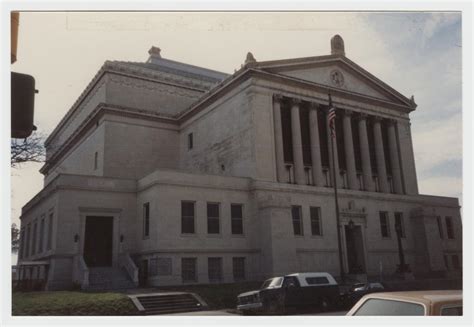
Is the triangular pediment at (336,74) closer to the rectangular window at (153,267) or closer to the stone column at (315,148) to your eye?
the stone column at (315,148)

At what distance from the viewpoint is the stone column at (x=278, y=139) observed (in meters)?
34.8

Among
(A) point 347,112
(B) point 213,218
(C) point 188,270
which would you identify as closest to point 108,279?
(C) point 188,270

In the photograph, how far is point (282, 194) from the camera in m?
33.7

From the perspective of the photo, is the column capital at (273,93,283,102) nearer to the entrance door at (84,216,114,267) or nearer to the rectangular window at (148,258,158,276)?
the entrance door at (84,216,114,267)

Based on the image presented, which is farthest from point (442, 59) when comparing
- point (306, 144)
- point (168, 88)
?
point (168, 88)

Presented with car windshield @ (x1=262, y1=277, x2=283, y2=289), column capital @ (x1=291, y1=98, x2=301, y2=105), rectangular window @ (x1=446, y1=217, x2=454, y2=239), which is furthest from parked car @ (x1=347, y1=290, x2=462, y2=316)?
rectangular window @ (x1=446, y1=217, x2=454, y2=239)

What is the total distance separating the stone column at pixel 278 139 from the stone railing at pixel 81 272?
49.2 ft

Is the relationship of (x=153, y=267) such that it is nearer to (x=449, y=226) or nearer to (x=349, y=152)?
(x=349, y=152)

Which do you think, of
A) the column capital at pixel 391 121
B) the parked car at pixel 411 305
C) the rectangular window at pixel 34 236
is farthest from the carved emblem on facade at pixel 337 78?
the parked car at pixel 411 305

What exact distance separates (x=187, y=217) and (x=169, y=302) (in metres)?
8.78

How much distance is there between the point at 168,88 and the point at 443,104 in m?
33.0

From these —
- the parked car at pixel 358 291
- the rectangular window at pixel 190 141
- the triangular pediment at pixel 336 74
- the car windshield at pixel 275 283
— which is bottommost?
the parked car at pixel 358 291

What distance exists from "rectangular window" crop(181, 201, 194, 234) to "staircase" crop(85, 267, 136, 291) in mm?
4795
